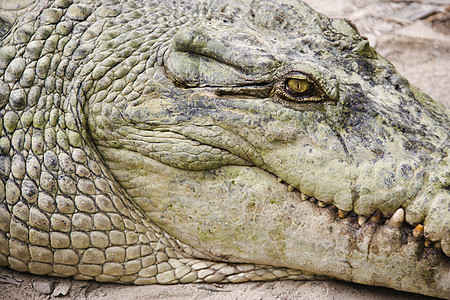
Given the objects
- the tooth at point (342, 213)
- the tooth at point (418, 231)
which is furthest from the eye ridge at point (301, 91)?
the tooth at point (418, 231)

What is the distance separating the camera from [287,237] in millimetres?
2584

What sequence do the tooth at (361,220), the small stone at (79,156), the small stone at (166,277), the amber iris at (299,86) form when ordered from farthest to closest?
the small stone at (166,277)
the small stone at (79,156)
the amber iris at (299,86)
the tooth at (361,220)

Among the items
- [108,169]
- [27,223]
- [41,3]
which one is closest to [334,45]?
[108,169]

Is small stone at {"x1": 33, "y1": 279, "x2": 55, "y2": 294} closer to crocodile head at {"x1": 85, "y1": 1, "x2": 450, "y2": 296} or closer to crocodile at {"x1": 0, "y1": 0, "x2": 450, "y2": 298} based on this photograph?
crocodile at {"x1": 0, "y1": 0, "x2": 450, "y2": 298}

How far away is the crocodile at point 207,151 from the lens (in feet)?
7.95

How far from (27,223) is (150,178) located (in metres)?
0.68

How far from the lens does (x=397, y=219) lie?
230cm

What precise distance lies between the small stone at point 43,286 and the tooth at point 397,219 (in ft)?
6.00

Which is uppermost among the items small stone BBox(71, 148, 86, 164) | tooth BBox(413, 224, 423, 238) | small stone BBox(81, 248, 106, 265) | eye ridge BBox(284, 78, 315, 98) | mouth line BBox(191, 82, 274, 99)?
eye ridge BBox(284, 78, 315, 98)

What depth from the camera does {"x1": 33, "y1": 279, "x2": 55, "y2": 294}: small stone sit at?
2.73 metres

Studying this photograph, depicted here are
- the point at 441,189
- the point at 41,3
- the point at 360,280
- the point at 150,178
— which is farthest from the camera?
the point at 41,3

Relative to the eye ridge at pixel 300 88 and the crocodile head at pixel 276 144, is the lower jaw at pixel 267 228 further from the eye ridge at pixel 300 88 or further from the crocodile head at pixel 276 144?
the eye ridge at pixel 300 88

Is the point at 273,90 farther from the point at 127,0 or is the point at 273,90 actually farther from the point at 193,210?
the point at 127,0

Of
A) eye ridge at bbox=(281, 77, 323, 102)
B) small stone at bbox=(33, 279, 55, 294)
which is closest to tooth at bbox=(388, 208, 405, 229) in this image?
eye ridge at bbox=(281, 77, 323, 102)
